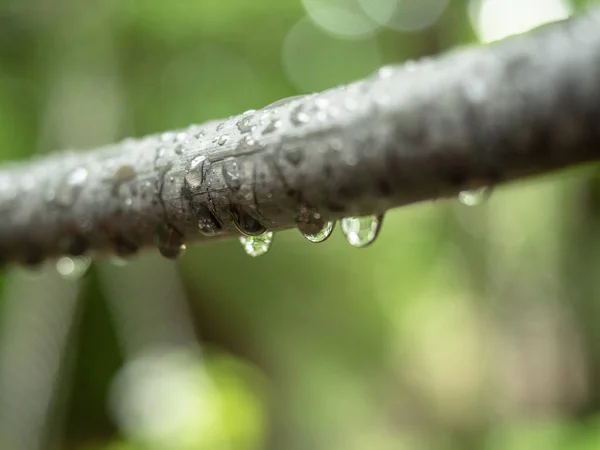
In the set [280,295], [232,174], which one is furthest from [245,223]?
[280,295]

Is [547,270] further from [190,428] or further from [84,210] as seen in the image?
[84,210]

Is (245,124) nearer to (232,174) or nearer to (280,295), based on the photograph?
(232,174)

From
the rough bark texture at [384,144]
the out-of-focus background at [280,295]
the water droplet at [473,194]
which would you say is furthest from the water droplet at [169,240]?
the out-of-focus background at [280,295]

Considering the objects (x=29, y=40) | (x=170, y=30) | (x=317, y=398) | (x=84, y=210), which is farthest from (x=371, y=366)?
(x=84, y=210)

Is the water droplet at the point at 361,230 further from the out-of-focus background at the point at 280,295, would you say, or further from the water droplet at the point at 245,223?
the out-of-focus background at the point at 280,295

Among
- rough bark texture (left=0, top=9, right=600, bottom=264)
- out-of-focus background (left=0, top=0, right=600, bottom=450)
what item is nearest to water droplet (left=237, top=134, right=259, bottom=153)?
rough bark texture (left=0, top=9, right=600, bottom=264)
